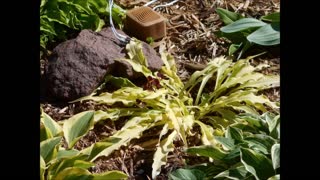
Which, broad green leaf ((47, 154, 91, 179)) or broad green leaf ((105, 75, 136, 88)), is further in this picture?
broad green leaf ((105, 75, 136, 88))

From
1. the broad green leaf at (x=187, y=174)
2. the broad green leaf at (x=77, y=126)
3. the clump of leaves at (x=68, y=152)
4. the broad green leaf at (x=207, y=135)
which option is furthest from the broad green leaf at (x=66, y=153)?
the broad green leaf at (x=207, y=135)

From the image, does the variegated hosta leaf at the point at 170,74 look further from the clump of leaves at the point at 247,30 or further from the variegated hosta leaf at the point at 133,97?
the clump of leaves at the point at 247,30

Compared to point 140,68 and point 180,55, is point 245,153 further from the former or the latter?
point 180,55

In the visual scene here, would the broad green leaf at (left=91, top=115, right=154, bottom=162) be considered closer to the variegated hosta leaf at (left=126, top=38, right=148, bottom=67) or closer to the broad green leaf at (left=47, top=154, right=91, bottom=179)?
the broad green leaf at (left=47, top=154, right=91, bottom=179)

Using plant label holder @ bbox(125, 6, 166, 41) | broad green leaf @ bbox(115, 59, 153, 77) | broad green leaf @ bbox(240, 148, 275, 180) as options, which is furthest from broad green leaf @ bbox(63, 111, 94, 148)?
plant label holder @ bbox(125, 6, 166, 41)
